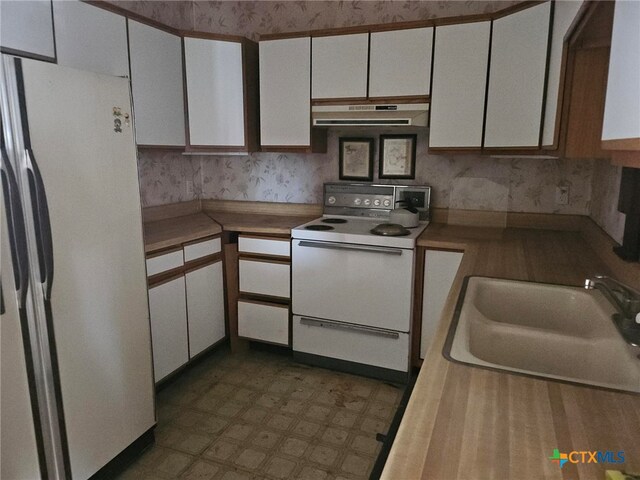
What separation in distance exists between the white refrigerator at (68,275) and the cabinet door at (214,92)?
1.16 meters

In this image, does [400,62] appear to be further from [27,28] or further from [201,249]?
[27,28]

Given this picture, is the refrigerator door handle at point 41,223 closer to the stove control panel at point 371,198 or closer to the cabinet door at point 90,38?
the cabinet door at point 90,38

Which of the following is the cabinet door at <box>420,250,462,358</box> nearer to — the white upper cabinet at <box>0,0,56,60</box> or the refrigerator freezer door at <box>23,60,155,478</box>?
the refrigerator freezer door at <box>23,60,155,478</box>

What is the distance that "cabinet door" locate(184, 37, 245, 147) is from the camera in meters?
2.80

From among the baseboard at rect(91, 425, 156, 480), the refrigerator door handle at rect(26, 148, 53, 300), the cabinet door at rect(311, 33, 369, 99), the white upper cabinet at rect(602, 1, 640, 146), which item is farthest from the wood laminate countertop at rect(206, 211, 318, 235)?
the white upper cabinet at rect(602, 1, 640, 146)

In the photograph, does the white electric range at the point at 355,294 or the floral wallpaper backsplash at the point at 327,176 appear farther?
the floral wallpaper backsplash at the point at 327,176

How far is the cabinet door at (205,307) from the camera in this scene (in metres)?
2.59

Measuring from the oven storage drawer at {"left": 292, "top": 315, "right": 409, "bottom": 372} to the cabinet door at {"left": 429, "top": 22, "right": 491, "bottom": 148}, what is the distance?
119 cm

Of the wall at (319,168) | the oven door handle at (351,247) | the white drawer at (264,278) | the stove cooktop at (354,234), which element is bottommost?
the white drawer at (264,278)

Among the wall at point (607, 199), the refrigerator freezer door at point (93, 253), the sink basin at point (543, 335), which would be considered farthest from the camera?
the wall at point (607, 199)

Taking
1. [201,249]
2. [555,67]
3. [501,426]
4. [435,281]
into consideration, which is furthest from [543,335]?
[201,249]

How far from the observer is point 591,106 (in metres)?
1.67

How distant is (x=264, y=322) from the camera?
2842mm

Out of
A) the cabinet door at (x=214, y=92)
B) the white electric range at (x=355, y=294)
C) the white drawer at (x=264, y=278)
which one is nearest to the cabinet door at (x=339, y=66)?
the cabinet door at (x=214, y=92)
